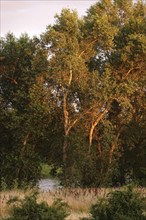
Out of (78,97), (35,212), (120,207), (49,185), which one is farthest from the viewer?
(49,185)

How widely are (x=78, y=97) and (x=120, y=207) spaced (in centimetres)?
1882

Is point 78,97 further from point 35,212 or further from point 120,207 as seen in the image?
point 35,212

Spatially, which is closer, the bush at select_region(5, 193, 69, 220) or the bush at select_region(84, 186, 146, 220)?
the bush at select_region(5, 193, 69, 220)

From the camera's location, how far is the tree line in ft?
94.6

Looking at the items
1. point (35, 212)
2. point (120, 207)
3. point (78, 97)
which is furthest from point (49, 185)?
point (35, 212)

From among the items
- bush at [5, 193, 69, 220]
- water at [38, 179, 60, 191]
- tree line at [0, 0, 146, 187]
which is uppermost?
tree line at [0, 0, 146, 187]

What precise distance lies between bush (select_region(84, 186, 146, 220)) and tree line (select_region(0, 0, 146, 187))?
Result: 16.1m

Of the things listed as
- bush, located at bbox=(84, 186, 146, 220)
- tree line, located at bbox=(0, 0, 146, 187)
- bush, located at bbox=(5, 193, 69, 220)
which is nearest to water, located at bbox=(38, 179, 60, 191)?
tree line, located at bbox=(0, 0, 146, 187)

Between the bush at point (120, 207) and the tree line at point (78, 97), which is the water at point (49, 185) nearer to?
the tree line at point (78, 97)

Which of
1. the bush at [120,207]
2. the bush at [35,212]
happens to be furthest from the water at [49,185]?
the bush at [35,212]

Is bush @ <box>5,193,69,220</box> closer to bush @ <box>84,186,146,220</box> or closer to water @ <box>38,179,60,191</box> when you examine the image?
bush @ <box>84,186,146,220</box>

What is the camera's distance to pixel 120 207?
1197 centimetres

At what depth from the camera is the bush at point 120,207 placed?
11.7m

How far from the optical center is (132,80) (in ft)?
102
